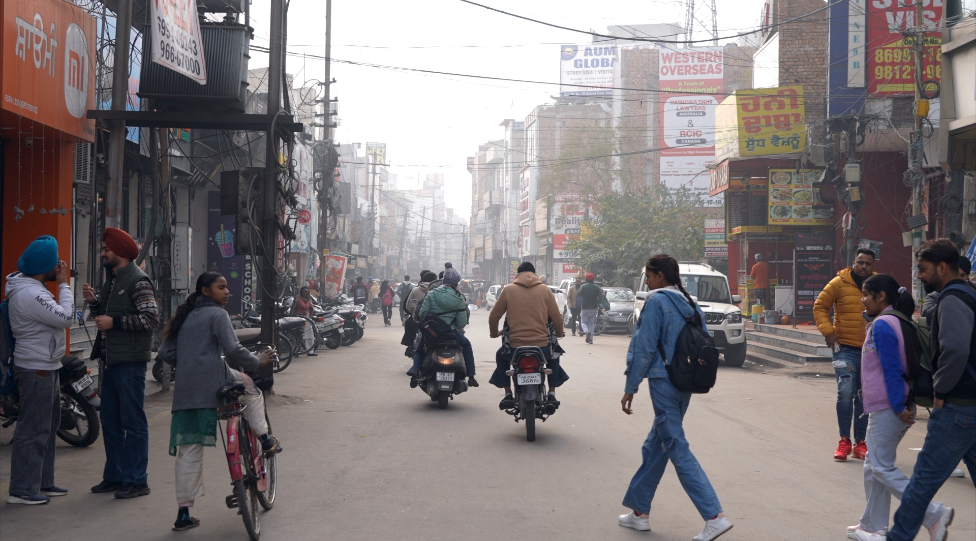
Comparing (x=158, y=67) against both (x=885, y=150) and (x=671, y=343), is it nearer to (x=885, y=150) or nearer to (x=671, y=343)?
(x=671, y=343)

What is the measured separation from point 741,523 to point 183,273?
1738 cm

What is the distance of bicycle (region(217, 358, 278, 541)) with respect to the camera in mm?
5137

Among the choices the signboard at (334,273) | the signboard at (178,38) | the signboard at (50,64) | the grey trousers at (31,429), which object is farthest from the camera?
the signboard at (334,273)

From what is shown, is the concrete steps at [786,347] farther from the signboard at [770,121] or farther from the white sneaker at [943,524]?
the white sneaker at [943,524]

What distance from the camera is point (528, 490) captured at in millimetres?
6625

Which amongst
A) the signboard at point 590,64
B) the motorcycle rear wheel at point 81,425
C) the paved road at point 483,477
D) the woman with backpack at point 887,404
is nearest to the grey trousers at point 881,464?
the woman with backpack at point 887,404

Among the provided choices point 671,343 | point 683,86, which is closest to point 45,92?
point 671,343

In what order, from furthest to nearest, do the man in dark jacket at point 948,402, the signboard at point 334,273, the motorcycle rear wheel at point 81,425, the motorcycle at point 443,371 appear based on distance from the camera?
the signboard at point 334,273, the motorcycle at point 443,371, the motorcycle rear wheel at point 81,425, the man in dark jacket at point 948,402

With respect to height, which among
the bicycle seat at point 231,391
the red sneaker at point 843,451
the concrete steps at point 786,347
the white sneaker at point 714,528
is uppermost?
the bicycle seat at point 231,391

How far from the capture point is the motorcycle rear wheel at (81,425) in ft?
26.0

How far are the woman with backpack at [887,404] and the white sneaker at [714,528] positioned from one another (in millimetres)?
948

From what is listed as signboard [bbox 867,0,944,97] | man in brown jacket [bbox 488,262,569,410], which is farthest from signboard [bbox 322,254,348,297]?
man in brown jacket [bbox 488,262,569,410]

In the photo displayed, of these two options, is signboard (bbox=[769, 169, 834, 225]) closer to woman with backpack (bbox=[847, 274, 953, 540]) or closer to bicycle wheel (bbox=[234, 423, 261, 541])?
woman with backpack (bbox=[847, 274, 953, 540])

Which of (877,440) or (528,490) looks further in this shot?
(528,490)
